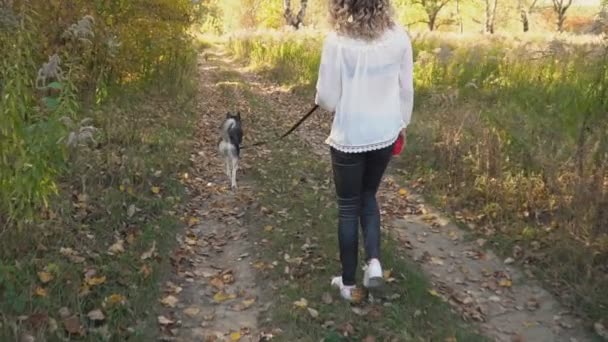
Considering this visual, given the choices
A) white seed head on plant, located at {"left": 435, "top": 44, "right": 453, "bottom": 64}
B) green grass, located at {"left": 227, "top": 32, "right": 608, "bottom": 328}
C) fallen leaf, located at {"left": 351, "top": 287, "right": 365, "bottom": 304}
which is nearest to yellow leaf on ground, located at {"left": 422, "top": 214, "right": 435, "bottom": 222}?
green grass, located at {"left": 227, "top": 32, "right": 608, "bottom": 328}

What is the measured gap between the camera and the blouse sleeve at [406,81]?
3.99 m

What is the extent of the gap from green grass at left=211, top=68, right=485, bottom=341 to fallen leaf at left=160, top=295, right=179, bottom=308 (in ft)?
2.59

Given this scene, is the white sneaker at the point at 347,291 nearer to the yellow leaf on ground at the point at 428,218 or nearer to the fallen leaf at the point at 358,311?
the fallen leaf at the point at 358,311

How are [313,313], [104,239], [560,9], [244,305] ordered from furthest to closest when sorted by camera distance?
[560,9] < [104,239] < [244,305] < [313,313]

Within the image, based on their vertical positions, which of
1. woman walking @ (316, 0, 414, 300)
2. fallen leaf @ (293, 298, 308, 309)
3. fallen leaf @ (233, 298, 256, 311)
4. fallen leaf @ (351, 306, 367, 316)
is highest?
woman walking @ (316, 0, 414, 300)

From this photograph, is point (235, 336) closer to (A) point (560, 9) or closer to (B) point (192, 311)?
(B) point (192, 311)

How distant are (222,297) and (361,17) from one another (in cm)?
268

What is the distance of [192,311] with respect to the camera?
4.61 meters

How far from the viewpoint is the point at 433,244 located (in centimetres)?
619

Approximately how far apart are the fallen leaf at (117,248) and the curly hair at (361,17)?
2882 millimetres

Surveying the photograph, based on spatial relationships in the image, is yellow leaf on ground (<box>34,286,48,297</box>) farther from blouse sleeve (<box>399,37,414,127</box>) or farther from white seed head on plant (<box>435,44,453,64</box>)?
white seed head on plant (<box>435,44,453,64</box>)

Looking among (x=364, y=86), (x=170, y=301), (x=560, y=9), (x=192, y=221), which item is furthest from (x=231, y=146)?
(x=560, y=9)

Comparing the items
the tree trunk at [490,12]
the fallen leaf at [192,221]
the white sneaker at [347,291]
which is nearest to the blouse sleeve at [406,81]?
the white sneaker at [347,291]

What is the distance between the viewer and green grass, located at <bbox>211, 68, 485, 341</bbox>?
4.27 metres
